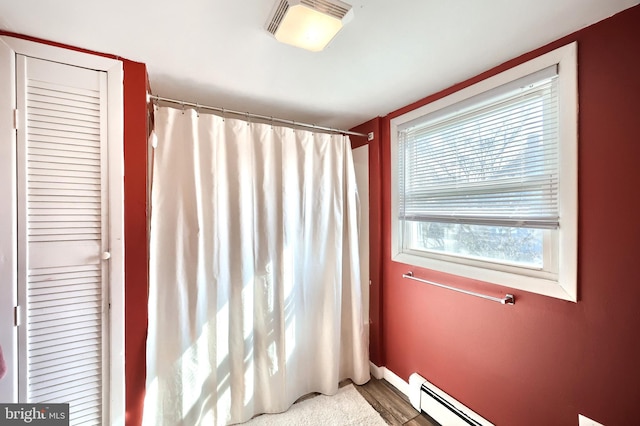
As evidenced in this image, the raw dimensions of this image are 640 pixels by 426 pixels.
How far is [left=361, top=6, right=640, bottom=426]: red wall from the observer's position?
0.98 m

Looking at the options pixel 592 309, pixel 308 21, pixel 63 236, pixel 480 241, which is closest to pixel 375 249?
pixel 480 241

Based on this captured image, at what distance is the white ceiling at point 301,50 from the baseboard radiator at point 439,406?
6.59 feet

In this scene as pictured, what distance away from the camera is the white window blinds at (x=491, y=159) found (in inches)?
47.6

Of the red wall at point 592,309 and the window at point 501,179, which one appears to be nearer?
the red wall at point 592,309

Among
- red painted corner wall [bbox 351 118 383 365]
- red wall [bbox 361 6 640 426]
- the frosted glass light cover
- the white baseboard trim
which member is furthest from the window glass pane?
the frosted glass light cover

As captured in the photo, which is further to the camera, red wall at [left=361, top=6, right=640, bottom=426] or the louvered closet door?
Answer: the louvered closet door

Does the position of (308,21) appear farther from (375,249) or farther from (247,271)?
(375,249)

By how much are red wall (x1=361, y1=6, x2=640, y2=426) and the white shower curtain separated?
38.7 inches

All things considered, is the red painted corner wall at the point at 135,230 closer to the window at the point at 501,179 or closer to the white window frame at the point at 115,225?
the white window frame at the point at 115,225

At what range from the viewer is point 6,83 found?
1.05m

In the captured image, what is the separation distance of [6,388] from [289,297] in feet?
4.44

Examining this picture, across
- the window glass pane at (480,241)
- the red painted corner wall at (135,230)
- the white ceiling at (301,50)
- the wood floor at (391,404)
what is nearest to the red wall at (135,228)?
the red painted corner wall at (135,230)

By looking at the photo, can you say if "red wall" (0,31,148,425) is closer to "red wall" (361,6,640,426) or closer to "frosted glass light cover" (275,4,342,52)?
"frosted glass light cover" (275,4,342,52)

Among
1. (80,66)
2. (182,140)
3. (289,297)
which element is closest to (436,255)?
(289,297)
